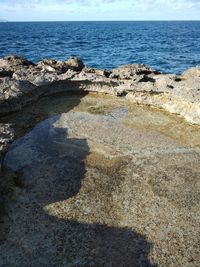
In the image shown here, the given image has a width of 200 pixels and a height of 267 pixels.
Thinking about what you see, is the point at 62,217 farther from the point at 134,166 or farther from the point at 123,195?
the point at 134,166

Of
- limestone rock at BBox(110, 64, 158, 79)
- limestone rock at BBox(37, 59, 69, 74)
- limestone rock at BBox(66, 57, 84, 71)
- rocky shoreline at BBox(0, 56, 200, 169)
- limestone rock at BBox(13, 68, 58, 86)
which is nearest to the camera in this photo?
rocky shoreline at BBox(0, 56, 200, 169)

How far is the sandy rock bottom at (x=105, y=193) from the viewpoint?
19.5 ft

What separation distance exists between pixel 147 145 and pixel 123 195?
A: 96.6 inches

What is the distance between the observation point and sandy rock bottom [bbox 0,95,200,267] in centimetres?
593

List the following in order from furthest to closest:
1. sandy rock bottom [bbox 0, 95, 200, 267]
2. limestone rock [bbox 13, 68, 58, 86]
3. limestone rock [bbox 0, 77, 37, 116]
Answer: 1. limestone rock [bbox 13, 68, 58, 86]
2. limestone rock [bbox 0, 77, 37, 116]
3. sandy rock bottom [bbox 0, 95, 200, 267]

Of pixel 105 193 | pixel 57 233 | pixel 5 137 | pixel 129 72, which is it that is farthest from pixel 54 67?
pixel 57 233

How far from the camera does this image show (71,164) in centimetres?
868

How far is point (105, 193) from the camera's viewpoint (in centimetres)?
754

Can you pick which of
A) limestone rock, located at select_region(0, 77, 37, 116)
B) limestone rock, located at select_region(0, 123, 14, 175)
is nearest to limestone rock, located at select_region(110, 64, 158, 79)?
limestone rock, located at select_region(0, 77, 37, 116)

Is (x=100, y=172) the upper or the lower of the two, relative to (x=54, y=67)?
lower

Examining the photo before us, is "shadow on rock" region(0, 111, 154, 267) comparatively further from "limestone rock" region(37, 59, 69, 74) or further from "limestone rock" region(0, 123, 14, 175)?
"limestone rock" region(37, 59, 69, 74)

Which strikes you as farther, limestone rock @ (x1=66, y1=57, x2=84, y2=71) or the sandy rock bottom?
limestone rock @ (x1=66, y1=57, x2=84, y2=71)

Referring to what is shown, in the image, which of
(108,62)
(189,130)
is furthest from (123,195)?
(108,62)

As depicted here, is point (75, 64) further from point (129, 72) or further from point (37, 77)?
point (37, 77)
